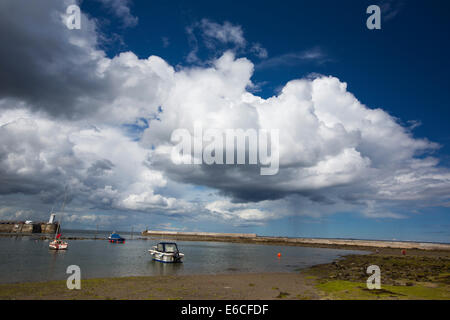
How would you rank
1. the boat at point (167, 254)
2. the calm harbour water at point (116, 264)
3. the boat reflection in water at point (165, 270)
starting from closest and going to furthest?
the calm harbour water at point (116, 264), the boat reflection in water at point (165, 270), the boat at point (167, 254)

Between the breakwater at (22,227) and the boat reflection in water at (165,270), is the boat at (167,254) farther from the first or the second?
the breakwater at (22,227)

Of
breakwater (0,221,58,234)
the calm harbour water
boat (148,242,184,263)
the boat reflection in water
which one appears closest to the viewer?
the calm harbour water

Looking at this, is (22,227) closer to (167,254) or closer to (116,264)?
(116,264)

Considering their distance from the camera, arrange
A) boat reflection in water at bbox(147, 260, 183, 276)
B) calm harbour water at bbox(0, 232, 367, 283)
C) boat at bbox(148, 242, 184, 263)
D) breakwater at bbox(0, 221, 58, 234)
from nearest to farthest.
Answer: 1. calm harbour water at bbox(0, 232, 367, 283)
2. boat reflection in water at bbox(147, 260, 183, 276)
3. boat at bbox(148, 242, 184, 263)
4. breakwater at bbox(0, 221, 58, 234)

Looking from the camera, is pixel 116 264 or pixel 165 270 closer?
pixel 165 270

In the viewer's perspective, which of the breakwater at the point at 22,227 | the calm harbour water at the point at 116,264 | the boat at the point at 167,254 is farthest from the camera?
the breakwater at the point at 22,227

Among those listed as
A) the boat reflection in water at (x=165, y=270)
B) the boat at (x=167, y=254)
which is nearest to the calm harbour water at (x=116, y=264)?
the boat reflection in water at (x=165, y=270)

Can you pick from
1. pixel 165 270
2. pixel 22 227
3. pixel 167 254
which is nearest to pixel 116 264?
pixel 167 254

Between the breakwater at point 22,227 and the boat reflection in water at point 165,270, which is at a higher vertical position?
the boat reflection in water at point 165,270

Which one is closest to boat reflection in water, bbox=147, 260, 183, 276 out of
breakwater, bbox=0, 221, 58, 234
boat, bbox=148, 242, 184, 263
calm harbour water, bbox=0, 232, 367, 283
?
calm harbour water, bbox=0, 232, 367, 283

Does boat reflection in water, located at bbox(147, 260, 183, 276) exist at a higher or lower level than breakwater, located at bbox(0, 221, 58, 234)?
higher

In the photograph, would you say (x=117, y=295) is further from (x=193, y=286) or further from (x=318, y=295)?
(x=318, y=295)

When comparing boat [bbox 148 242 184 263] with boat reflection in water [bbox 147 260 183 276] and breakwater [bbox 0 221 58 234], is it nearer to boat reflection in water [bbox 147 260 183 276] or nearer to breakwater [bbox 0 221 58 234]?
boat reflection in water [bbox 147 260 183 276]
